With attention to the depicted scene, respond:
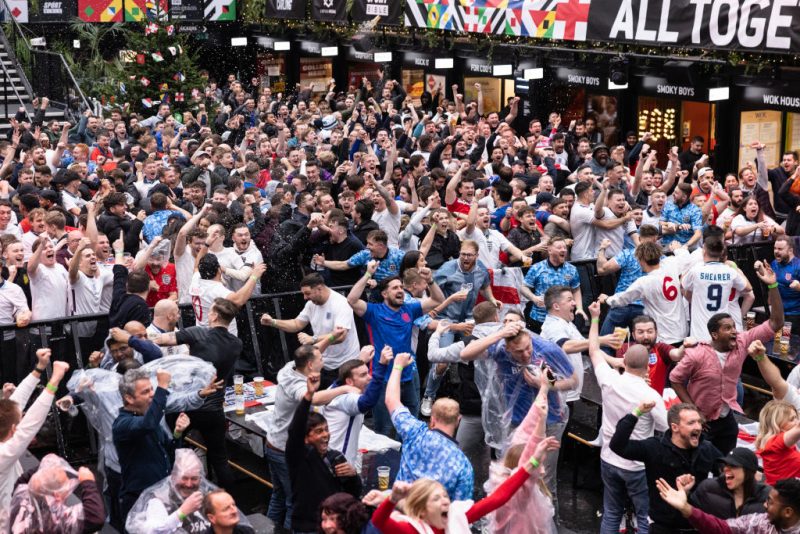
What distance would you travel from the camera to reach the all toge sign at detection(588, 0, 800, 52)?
1806 cm

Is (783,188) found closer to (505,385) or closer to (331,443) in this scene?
(505,385)

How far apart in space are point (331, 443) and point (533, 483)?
1711 millimetres

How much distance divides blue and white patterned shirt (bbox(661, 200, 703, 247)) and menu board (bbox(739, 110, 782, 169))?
695 centimetres

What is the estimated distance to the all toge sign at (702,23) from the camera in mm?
18062

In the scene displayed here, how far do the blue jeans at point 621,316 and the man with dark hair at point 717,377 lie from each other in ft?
6.62

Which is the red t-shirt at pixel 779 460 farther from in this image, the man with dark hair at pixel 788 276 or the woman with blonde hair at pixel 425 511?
the man with dark hair at pixel 788 276

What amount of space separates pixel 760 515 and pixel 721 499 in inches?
16.3

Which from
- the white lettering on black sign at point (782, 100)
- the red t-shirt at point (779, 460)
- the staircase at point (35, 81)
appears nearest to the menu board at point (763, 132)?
the white lettering on black sign at point (782, 100)

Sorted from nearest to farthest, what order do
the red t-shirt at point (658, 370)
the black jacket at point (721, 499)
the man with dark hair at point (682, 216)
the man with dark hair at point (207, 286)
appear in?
the black jacket at point (721, 499) < the red t-shirt at point (658, 370) < the man with dark hair at point (207, 286) < the man with dark hair at point (682, 216)

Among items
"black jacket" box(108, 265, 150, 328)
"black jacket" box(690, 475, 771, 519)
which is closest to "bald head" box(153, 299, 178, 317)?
"black jacket" box(108, 265, 150, 328)

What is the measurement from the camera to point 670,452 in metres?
7.42

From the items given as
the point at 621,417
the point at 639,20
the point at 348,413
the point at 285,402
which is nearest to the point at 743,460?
the point at 621,417

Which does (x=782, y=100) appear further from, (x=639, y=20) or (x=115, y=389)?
(x=115, y=389)

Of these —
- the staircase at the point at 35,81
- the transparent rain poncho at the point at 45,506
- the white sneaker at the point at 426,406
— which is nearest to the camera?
the transparent rain poncho at the point at 45,506
